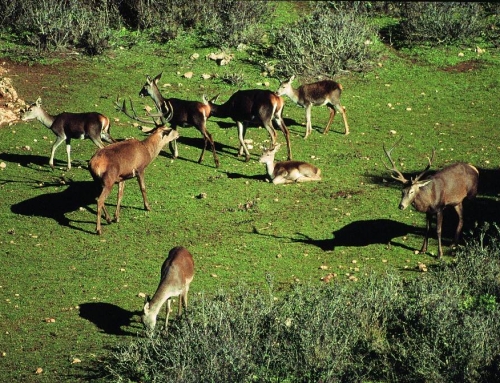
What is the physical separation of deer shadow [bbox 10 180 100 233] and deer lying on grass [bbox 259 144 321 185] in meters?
3.04

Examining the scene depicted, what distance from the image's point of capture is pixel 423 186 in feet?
46.2

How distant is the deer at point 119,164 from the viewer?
48.4 ft

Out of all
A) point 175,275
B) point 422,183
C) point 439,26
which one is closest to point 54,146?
point 175,275

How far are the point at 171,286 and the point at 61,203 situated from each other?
500 centimetres

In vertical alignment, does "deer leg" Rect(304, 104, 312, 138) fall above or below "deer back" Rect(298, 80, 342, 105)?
below

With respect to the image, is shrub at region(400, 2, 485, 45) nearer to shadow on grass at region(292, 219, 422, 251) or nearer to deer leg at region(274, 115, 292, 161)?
deer leg at region(274, 115, 292, 161)

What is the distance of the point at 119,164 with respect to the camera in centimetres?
1492

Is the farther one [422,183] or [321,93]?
[321,93]

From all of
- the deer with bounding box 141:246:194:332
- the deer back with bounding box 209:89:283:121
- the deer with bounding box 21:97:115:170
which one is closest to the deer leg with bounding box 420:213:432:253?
the deer with bounding box 141:246:194:332

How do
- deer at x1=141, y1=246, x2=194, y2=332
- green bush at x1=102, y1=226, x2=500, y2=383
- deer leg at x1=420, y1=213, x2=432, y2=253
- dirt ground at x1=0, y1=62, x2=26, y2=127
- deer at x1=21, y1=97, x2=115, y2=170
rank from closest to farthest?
green bush at x1=102, y1=226, x2=500, y2=383
deer at x1=141, y1=246, x2=194, y2=332
deer leg at x1=420, y1=213, x2=432, y2=253
deer at x1=21, y1=97, x2=115, y2=170
dirt ground at x1=0, y1=62, x2=26, y2=127

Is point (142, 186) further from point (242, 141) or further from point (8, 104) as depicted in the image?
point (8, 104)

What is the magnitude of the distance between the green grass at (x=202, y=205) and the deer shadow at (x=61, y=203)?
0.12 feet

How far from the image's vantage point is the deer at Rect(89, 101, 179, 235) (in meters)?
14.8

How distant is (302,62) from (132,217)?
7.84 metres
